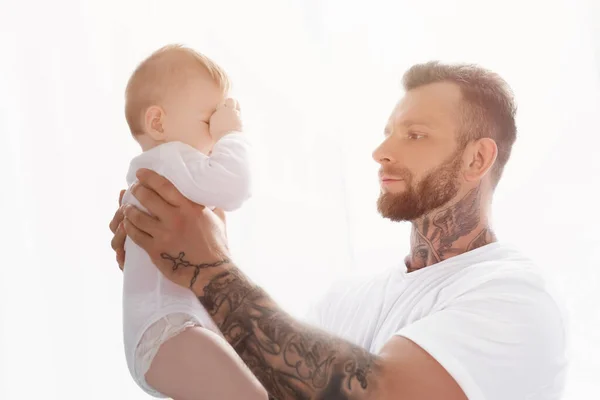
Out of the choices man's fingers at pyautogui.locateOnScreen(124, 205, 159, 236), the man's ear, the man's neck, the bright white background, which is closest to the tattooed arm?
man's fingers at pyautogui.locateOnScreen(124, 205, 159, 236)

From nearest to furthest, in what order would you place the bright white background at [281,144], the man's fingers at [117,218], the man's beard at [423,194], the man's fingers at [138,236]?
the man's fingers at [138,236], the man's fingers at [117,218], the man's beard at [423,194], the bright white background at [281,144]

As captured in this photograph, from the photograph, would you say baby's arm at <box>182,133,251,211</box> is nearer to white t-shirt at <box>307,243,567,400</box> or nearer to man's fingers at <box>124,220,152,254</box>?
man's fingers at <box>124,220,152,254</box>

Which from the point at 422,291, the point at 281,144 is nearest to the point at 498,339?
the point at 422,291

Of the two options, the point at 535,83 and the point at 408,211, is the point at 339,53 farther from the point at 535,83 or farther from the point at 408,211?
the point at 408,211

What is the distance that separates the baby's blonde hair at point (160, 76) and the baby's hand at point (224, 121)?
0.05m

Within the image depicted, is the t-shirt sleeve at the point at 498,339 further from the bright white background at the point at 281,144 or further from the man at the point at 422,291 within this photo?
the bright white background at the point at 281,144

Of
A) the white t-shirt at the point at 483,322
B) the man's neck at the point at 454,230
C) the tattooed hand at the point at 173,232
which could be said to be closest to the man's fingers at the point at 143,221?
the tattooed hand at the point at 173,232

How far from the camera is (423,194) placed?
4.79ft

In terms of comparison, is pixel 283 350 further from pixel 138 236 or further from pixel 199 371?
pixel 138 236

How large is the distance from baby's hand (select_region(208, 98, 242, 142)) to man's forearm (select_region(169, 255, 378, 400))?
271 mm

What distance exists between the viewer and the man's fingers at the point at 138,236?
1195mm

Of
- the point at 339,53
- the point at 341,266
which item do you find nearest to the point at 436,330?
the point at 341,266

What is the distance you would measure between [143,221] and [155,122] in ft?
0.66

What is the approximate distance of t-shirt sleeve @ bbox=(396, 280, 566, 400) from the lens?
3.65ft
